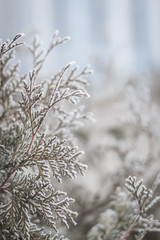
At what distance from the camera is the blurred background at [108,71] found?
59cm

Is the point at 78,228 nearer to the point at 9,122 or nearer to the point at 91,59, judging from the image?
the point at 9,122

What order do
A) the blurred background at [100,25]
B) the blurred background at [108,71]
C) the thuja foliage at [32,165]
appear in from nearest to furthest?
the thuja foliage at [32,165] < the blurred background at [108,71] < the blurred background at [100,25]

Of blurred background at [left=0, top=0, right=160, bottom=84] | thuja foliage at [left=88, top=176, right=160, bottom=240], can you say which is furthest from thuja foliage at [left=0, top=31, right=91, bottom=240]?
blurred background at [left=0, top=0, right=160, bottom=84]

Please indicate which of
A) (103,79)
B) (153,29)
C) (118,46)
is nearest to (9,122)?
(103,79)

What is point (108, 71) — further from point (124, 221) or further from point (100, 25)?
point (124, 221)

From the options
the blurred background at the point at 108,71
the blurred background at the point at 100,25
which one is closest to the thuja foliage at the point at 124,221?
A: the blurred background at the point at 108,71

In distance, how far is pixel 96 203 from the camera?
21.6 inches

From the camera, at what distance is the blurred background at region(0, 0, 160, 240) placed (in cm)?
59

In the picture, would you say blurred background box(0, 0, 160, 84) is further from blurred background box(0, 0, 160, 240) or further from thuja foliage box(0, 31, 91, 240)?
thuja foliage box(0, 31, 91, 240)

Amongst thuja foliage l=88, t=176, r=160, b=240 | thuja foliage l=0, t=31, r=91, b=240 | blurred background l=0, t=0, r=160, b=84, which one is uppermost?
blurred background l=0, t=0, r=160, b=84

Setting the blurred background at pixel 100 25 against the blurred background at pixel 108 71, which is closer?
the blurred background at pixel 108 71

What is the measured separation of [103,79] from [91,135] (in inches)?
18.5

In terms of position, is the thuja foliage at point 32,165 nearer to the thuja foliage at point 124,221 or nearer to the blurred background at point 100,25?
the thuja foliage at point 124,221

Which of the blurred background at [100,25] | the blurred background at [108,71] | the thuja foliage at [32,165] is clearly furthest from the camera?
the blurred background at [100,25]
